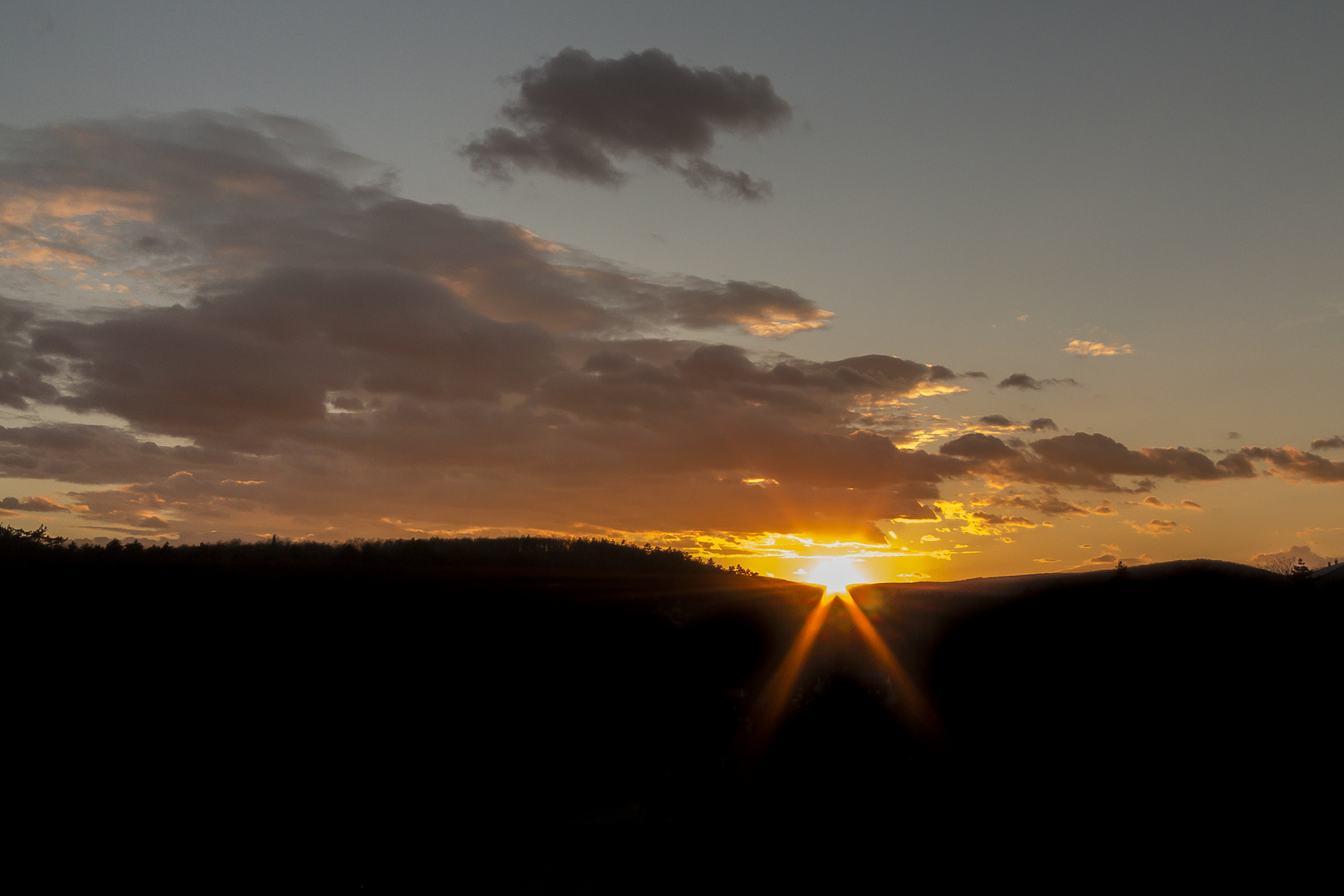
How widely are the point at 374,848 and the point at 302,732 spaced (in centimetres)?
349

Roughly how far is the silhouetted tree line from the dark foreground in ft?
2.95

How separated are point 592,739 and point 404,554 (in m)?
12.3

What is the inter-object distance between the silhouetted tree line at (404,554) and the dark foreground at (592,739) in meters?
0.90

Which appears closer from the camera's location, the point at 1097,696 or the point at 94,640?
the point at 94,640

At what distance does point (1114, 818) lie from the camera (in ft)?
44.9

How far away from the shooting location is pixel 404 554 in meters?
27.7

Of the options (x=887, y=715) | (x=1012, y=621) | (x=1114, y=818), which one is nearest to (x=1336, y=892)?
(x=1114, y=818)

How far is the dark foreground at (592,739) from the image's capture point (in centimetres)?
1234

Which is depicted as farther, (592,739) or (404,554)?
(404,554)

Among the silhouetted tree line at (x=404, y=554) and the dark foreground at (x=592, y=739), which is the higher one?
the silhouetted tree line at (x=404, y=554)

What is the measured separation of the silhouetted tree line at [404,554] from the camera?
21.4 m

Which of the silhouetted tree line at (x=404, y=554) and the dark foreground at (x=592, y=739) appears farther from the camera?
the silhouetted tree line at (x=404, y=554)

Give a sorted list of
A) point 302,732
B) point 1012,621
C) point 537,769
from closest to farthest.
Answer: point 302,732 < point 537,769 < point 1012,621

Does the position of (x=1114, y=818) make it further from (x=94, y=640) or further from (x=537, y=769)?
(x=94, y=640)
